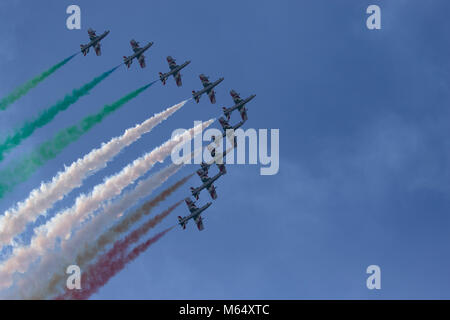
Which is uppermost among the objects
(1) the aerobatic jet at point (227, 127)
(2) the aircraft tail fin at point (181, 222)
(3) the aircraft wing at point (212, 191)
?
(1) the aerobatic jet at point (227, 127)

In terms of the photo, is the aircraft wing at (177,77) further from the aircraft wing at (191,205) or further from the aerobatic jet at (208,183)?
the aircraft wing at (191,205)

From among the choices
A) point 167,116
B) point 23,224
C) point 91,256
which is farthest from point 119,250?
point 167,116

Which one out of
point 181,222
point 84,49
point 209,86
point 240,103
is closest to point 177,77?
point 209,86

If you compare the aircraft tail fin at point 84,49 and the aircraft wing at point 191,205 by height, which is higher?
the aircraft tail fin at point 84,49

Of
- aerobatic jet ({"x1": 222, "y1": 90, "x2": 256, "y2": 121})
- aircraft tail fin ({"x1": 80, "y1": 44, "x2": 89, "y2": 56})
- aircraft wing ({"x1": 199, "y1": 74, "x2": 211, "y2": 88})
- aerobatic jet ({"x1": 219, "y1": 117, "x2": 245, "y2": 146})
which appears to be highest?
aircraft tail fin ({"x1": 80, "y1": 44, "x2": 89, "y2": 56})

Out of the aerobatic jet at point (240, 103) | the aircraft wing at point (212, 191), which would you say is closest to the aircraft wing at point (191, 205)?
the aircraft wing at point (212, 191)

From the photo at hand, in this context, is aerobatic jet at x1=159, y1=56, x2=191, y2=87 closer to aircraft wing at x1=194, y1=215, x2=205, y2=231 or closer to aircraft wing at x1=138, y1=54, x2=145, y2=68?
aircraft wing at x1=138, y1=54, x2=145, y2=68

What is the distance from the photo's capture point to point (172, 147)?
15388 centimetres

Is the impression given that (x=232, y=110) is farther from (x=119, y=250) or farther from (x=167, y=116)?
(x=119, y=250)

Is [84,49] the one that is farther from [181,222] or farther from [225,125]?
[181,222]

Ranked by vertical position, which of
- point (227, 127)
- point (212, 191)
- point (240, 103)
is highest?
point (240, 103)

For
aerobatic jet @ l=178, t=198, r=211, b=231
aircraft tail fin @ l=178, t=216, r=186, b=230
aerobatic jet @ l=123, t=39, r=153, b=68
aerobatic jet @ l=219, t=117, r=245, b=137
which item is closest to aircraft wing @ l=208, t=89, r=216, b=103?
aerobatic jet @ l=219, t=117, r=245, b=137

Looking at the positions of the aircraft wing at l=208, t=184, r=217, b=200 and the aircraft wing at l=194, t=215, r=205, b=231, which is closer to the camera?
the aircraft wing at l=194, t=215, r=205, b=231

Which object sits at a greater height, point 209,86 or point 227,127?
point 209,86
